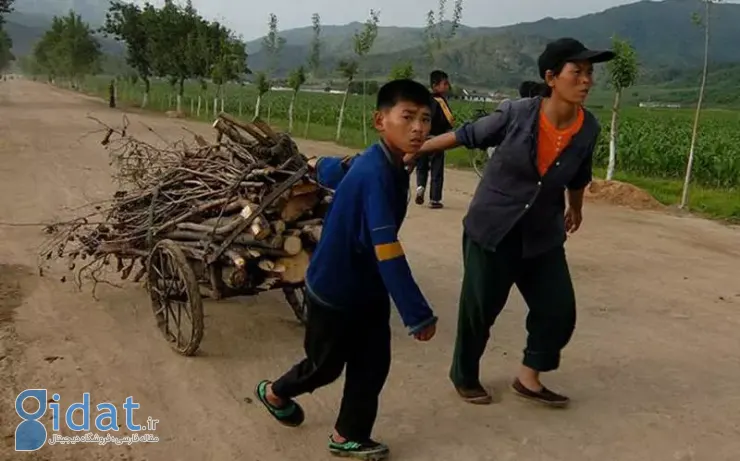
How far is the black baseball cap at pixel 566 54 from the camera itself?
13.4ft

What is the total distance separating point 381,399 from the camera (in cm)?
469

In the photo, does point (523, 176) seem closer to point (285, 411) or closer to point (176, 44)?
point (285, 411)

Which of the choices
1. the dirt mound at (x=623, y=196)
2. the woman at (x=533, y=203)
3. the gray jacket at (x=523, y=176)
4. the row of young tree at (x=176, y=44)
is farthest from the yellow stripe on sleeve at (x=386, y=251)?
the row of young tree at (x=176, y=44)

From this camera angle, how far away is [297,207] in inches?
206

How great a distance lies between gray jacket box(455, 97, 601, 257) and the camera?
14.1 ft

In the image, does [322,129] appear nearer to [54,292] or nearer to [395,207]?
[54,292]

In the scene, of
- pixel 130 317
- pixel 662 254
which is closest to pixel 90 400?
pixel 130 317

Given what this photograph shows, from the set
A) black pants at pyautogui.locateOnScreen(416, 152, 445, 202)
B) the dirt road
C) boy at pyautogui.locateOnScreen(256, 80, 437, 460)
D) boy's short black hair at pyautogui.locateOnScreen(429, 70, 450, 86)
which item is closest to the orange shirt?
boy at pyautogui.locateOnScreen(256, 80, 437, 460)

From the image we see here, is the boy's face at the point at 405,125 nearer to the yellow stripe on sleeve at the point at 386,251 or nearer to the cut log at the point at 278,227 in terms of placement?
the yellow stripe on sleeve at the point at 386,251

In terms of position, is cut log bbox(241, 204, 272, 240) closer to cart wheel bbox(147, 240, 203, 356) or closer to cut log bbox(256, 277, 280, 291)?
cut log bbox(256, 277, 280, 291)

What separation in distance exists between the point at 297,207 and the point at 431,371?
1380mm

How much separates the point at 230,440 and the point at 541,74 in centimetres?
254

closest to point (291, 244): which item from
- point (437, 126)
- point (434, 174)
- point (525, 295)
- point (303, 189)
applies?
point (303, 189)

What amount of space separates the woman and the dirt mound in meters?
8.53
